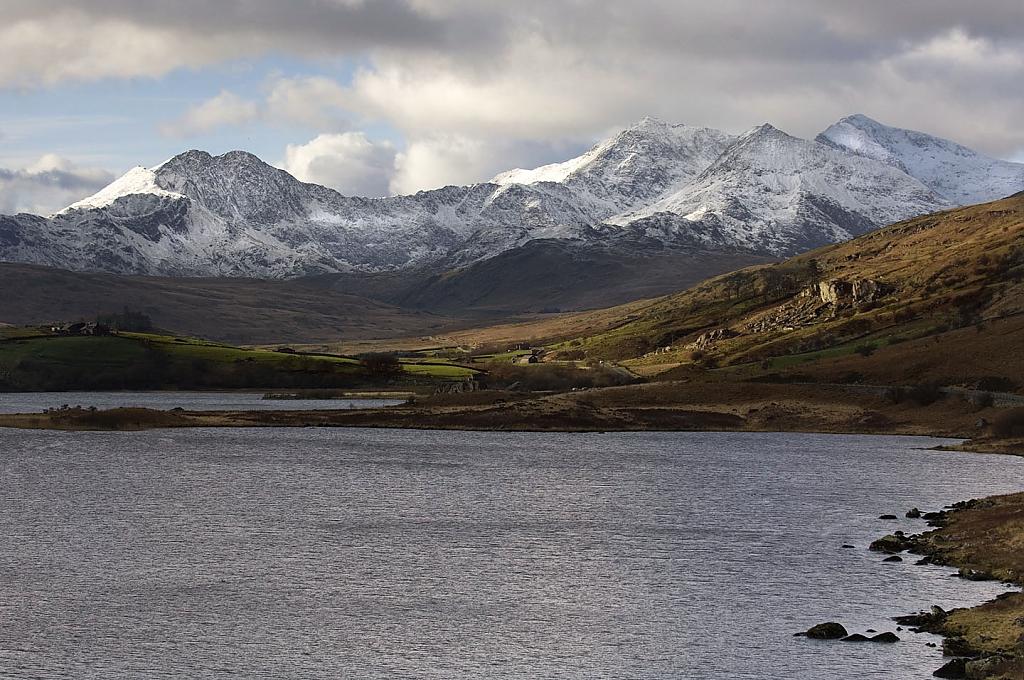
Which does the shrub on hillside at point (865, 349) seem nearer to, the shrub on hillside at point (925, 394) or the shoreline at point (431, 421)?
the shrub on hillside at point (925, 394)

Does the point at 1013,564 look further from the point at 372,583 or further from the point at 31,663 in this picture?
the point at 31,663

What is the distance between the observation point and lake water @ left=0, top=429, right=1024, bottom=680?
1948 inches

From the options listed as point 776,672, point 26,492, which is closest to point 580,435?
point 26,492

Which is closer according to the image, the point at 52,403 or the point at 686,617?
the point at 686,617

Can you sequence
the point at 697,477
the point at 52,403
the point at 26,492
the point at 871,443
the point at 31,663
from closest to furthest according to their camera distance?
the point at 31,663
the point at 26,492
the point at 697,477
the point at 871,443
the point at 52,403

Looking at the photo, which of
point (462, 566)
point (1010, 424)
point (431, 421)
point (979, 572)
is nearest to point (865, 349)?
point (1010, 424)

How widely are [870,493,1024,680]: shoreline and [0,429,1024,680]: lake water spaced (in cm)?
143

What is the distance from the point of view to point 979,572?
203 ft

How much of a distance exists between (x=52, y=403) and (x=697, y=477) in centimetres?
12053

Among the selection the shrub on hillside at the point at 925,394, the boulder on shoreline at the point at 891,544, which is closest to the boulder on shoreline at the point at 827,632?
the boulder on shoreline at the point at 891,544

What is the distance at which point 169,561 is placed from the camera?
225 ft

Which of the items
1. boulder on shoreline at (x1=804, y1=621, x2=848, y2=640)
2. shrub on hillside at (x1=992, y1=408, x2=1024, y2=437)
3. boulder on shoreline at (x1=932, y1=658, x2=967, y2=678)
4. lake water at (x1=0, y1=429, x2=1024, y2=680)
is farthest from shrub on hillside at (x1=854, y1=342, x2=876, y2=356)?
boulder on shoreline at (x1=932, y1=658, x2=967, y2=678)

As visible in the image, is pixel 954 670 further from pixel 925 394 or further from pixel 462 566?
pixel 925 394

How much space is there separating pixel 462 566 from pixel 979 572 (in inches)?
1034
